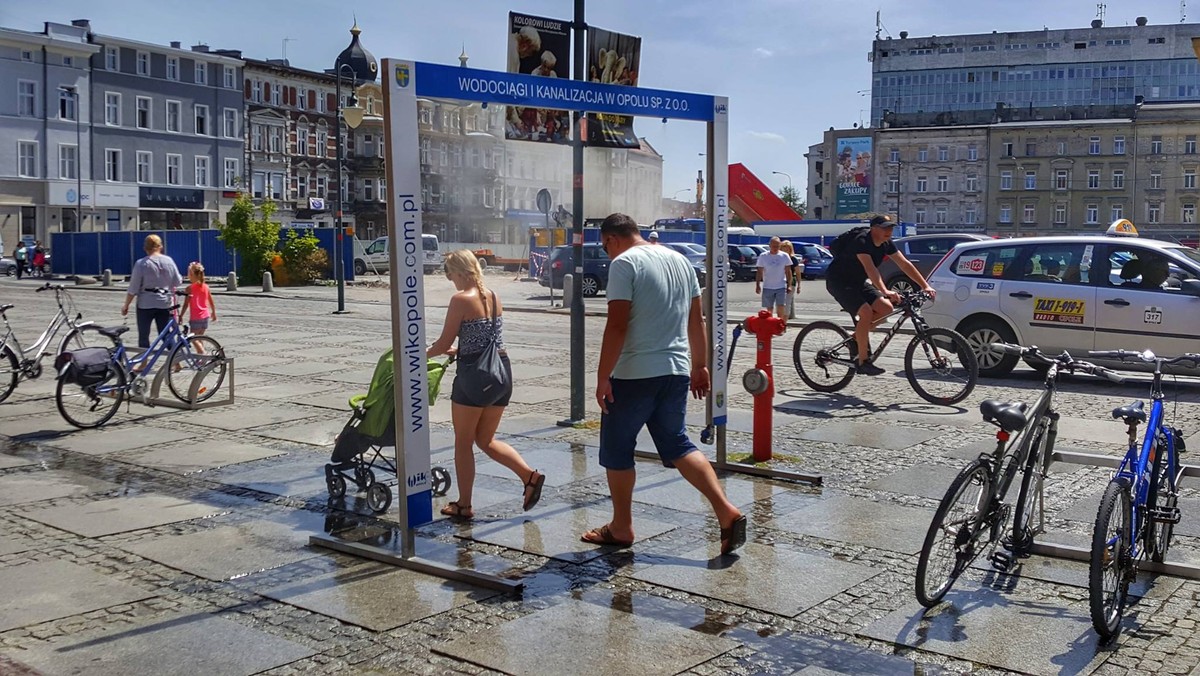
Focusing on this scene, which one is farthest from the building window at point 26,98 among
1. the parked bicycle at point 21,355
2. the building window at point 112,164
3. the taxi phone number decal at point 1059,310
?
the taxi phone number decal at point 1059,310

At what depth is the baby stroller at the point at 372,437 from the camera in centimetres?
714

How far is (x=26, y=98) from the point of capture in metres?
60.8

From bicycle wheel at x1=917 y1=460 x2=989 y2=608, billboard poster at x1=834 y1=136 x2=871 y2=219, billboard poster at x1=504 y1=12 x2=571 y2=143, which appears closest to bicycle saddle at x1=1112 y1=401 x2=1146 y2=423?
bicycle wheel at x1=917 y1=460 x2=989 y2=608

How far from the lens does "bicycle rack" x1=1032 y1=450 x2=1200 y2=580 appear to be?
592cm

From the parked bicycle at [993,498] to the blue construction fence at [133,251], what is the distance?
3958cm

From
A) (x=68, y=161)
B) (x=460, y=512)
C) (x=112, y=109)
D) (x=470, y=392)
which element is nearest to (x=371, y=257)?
(x=68, y=161)

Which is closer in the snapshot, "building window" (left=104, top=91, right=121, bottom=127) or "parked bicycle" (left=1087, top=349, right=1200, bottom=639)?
"parked bicycle" (left=1087, top=349, right=1200, bottom=639)

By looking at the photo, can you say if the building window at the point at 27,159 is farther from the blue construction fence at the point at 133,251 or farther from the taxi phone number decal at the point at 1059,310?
the taxi phone number decal at the point at 1059,310

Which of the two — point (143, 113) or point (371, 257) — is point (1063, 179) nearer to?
point (371, 257)

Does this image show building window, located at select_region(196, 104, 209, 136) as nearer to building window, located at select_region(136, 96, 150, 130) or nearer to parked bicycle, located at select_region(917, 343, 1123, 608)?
building window, located at select_region(136, 96, 150, 130)

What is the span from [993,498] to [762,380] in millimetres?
3150

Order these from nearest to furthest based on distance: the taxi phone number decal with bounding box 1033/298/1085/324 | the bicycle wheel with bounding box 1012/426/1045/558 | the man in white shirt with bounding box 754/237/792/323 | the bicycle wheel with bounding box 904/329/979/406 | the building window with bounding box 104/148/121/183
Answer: the bicycle wheel with bounding box 1012/426/1045/558 < the bicycle wheel with bounding box 904/329/979/406 < the taxi phone number decal with bounding box 1033/298/1085/324 < the man in white shirt with bounding box 754/237/792/323 < the building window with bounding box 104/148/121/183

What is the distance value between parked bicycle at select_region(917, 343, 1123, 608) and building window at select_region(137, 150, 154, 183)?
2642 inches

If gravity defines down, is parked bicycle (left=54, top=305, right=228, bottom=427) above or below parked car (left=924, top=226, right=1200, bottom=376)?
below
